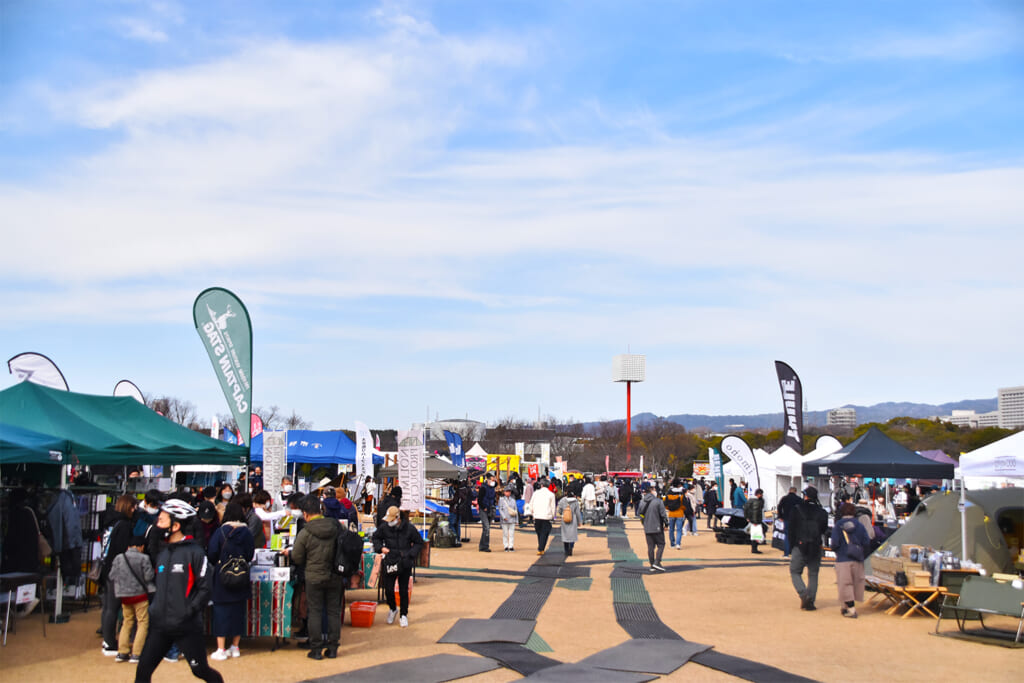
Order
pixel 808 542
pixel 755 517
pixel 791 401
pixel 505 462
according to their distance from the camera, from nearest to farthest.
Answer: pixel 808 542 → pixel 755 517 → pixel 791 401 → pixel 505 462

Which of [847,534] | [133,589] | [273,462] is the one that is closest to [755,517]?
[847,534]

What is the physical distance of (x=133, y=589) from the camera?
760cm

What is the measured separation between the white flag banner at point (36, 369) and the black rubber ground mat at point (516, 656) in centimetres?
1076

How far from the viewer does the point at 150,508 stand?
9.55 metres

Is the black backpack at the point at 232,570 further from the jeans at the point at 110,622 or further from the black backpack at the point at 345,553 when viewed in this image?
the jeans at the point at 110,622

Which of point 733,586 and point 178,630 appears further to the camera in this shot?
point 733,586

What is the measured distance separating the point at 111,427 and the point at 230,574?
428cm

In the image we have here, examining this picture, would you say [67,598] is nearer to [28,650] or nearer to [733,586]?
[28,650]

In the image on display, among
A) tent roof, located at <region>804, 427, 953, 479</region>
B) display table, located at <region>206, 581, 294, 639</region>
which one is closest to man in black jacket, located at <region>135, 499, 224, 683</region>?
display table, located at <region>206, 581, 294, 639</region>

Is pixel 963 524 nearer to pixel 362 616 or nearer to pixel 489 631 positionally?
pixel 489 631

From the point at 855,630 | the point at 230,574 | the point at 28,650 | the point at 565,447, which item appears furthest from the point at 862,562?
the point at 565,447

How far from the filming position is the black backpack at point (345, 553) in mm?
8844

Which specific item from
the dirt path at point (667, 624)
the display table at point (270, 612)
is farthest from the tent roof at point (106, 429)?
the display table at point (270, 612)

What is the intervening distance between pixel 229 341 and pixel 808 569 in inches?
357
